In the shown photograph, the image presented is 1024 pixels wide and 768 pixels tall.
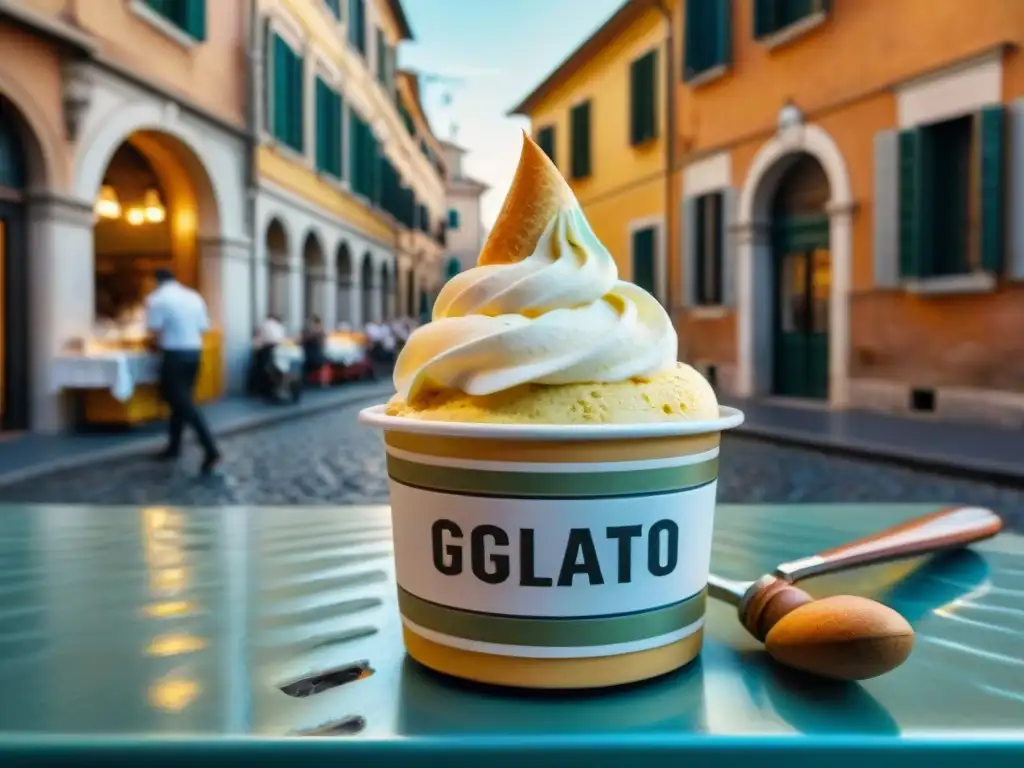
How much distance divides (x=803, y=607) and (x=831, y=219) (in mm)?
10382

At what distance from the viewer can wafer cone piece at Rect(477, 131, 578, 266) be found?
845 millimetres

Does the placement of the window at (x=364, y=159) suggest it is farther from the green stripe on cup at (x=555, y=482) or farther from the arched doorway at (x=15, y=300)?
the green stripe on cup at (x=555, y=482)

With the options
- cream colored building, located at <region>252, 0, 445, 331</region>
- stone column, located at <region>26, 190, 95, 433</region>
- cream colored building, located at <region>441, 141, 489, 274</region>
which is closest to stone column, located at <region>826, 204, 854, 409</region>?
cream colored building, located at <region>252, 0, 445, 331</region>

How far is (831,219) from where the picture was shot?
10273 mm

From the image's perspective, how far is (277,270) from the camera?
14547mm

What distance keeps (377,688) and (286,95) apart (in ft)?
46.7

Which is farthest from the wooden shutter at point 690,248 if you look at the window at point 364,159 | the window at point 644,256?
the window at point 364,159

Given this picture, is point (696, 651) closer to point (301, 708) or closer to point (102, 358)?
point (301, 708)

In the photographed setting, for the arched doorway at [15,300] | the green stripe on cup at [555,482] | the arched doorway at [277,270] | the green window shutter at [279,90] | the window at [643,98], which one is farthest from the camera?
the window at [643,98]

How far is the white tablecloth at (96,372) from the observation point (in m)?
7.83

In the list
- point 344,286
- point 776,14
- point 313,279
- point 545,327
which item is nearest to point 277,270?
point 313,279

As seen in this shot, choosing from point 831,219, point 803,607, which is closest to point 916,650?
point 803,607

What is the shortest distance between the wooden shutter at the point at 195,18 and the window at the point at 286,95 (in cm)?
212

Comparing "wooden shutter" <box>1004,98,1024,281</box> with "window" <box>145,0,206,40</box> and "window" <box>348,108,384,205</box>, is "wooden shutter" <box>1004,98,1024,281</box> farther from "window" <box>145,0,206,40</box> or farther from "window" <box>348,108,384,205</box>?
"window" <box>348,108,384,205</box>
